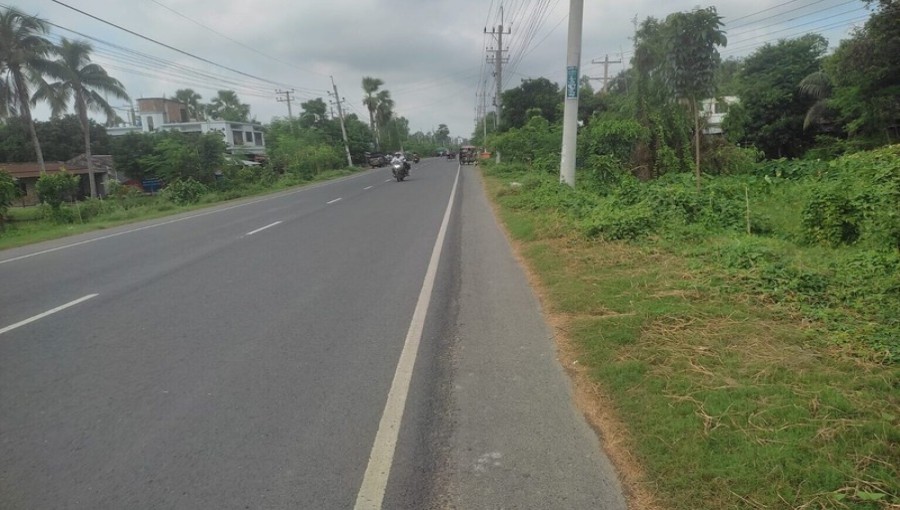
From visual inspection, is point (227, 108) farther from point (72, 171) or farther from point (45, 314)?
point (45, 314)

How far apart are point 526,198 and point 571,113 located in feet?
8.45

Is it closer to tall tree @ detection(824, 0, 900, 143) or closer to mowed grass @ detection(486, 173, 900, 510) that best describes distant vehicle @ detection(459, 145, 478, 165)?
tall tree @ detection(824, 0, 900, 143)

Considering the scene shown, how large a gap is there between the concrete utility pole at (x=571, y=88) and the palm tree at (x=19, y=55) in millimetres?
31386

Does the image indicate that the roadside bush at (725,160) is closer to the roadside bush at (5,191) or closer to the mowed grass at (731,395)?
the mowed grass at (731,395)

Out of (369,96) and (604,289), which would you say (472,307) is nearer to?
(604,289)

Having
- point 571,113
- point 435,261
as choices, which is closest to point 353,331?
point 435,261

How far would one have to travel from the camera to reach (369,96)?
73.9 meters

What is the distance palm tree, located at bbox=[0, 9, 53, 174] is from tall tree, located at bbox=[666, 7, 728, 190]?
3392 cm

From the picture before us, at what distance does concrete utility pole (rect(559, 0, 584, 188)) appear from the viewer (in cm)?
1248

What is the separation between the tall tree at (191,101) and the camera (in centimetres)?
7438

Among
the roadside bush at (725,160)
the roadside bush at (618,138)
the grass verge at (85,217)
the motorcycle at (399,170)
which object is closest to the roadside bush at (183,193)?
the grass verge at (85,217)

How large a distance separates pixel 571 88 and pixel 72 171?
40.5 m

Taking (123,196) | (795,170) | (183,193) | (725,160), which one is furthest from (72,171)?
(795,170)

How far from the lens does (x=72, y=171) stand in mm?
39594
